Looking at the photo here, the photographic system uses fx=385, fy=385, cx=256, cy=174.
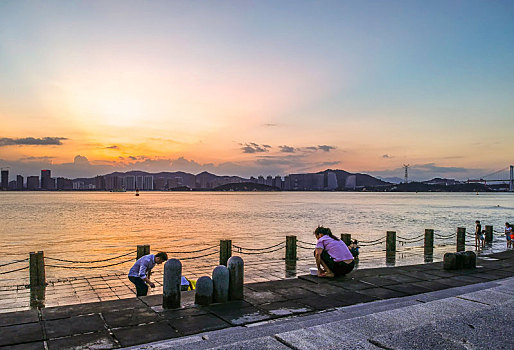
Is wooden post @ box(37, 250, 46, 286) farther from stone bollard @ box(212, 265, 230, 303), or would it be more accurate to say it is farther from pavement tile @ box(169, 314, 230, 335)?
pavement tile @ box(169, 314, 230, 335)

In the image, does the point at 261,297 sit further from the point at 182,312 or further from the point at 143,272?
the point at 143,272

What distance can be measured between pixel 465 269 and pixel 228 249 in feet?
28.7

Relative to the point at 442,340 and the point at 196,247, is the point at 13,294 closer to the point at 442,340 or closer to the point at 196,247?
the point at 442,340

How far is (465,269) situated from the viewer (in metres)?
11.2

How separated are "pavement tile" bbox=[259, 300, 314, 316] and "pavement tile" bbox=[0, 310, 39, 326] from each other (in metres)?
3.92

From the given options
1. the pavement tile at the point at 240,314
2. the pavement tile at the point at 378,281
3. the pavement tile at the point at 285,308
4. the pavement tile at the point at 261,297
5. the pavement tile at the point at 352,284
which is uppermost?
the pavement tile at the point at 240,314

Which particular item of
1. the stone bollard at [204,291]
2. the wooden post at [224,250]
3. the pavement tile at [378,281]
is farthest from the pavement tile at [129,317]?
the wooden post at [224,250]

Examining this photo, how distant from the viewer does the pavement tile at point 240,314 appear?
255 inches

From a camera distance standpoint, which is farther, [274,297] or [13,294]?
[13,294]

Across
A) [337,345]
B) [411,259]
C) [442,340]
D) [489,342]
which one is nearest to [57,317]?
[337,345]

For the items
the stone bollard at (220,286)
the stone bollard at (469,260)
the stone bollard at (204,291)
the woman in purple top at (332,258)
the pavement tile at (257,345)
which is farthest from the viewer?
the stone bollard at (469,260)

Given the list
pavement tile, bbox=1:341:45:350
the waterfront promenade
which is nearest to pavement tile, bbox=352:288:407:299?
the waterfront promenade

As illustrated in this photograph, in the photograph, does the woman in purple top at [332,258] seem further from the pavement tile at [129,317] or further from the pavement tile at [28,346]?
the pavement tile at [28,346]

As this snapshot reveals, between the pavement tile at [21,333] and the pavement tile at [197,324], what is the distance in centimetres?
199
